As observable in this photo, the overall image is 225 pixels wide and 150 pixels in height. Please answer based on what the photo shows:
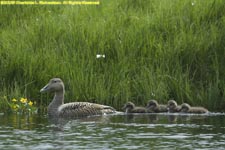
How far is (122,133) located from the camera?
1446 cm

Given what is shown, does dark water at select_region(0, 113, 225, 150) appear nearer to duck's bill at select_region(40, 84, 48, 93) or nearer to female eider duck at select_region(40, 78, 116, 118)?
female eider duck at select_region(40, 78, 116, 118)

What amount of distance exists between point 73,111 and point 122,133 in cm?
284

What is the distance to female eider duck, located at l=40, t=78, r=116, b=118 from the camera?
1708 cm

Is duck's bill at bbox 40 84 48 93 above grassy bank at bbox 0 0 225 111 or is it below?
below

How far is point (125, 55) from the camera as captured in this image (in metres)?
18.8

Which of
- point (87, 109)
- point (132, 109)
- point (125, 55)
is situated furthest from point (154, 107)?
point (125, 55)

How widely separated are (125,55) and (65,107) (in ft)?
6.80

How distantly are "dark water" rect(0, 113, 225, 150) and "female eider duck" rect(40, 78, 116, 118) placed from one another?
18 cm

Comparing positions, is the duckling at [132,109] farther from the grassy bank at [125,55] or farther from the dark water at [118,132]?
the grassy bank at [125,55]

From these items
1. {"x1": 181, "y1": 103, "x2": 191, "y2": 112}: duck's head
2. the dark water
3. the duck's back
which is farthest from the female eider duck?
{"x1": 181, "y1": 103, "x2": 191, "y2": 112}: duck's head

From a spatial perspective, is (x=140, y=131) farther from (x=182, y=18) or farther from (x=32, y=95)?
(x=182, y=18)

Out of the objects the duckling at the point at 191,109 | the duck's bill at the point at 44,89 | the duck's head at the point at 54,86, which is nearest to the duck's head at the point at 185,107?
the duckling at the point at 191,109

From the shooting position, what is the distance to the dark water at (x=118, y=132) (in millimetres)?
13359

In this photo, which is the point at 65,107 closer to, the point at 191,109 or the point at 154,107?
the point at 154,107
